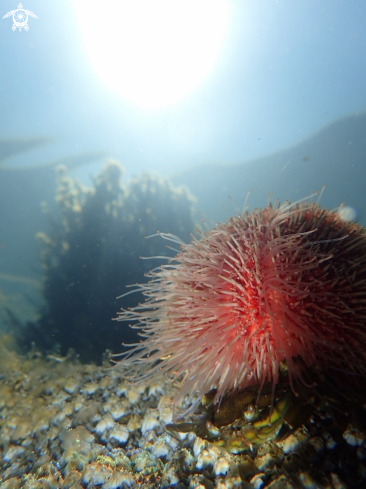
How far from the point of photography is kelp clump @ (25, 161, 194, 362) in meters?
5.10

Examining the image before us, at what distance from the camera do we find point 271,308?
135 centimetres

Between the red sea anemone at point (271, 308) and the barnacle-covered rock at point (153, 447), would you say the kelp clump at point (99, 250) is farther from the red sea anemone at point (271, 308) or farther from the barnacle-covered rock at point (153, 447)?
the red sea anemone at point (271, 308)

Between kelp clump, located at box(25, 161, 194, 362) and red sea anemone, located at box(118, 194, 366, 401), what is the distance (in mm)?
3306

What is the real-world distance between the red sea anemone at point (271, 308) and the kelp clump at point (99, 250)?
331cm

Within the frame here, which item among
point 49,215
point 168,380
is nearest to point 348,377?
point 168,380

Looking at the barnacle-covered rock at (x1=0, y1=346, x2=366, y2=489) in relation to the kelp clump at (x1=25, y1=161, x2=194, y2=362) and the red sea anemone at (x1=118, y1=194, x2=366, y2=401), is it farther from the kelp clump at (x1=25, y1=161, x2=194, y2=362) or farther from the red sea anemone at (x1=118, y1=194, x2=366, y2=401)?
the kelp clump at (x1=25, y1=161, x2=194, y2=362)

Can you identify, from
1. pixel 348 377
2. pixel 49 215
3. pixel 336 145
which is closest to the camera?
pixel 348 377

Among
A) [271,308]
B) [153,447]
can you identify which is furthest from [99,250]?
[271,308]

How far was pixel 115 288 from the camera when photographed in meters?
5.42

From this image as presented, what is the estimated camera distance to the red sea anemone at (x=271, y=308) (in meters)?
1.31

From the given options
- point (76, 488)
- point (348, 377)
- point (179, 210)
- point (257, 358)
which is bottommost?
point (76, 488)

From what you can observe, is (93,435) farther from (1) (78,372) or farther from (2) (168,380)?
(1) (78,372)

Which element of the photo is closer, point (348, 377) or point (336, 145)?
point (348, 377)

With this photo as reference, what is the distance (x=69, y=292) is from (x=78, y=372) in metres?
3.06
